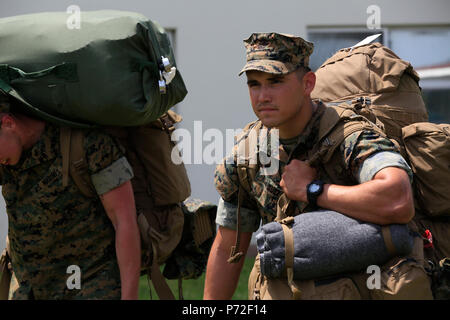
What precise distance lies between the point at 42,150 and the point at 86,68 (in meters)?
0.48

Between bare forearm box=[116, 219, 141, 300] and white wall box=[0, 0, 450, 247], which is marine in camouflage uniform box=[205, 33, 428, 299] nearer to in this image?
bare forearm box=[116, 219, 141, 300]

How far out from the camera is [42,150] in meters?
3.54

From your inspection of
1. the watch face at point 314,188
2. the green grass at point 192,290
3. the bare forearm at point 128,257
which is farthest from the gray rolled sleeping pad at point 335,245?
the green grass at point 192,290

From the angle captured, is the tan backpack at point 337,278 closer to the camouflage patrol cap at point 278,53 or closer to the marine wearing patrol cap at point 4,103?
the camouflage patrol cap at point 278,53

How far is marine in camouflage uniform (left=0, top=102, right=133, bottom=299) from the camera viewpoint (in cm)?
354

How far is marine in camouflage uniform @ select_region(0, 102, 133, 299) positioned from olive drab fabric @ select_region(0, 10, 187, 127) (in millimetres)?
175

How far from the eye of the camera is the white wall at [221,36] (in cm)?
808

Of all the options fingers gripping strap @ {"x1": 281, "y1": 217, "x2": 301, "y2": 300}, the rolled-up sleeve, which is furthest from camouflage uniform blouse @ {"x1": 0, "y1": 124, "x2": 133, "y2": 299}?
the rolled-up sleeve

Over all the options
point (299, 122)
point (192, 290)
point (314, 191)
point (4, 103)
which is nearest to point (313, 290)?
point (314, 191)

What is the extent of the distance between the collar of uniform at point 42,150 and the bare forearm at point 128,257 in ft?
1.61

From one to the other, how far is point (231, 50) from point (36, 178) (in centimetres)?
480

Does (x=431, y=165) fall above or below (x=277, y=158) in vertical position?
below

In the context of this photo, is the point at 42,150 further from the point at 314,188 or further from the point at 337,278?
the point at 337,278
